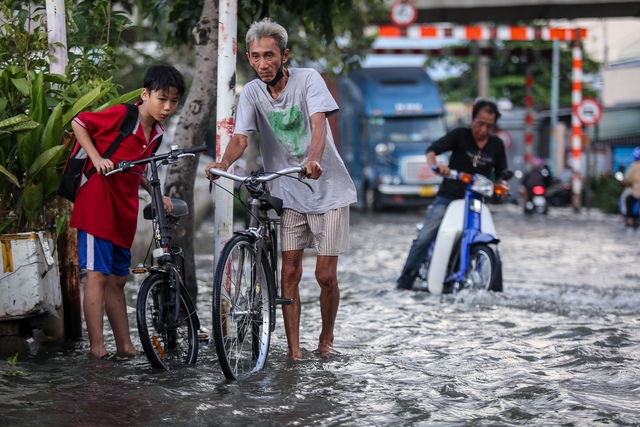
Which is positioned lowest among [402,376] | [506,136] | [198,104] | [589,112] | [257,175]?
[402,376]

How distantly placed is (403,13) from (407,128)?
377 cm

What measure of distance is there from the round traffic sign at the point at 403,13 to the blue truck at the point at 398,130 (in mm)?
2658

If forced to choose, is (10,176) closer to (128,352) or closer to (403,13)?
(128,352)

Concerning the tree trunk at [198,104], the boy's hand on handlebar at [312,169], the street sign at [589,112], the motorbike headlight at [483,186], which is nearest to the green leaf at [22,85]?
the boy's hand on handlebar at [312,169]

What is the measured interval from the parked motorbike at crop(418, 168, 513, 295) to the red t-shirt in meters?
3.73

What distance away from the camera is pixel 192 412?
192 inches

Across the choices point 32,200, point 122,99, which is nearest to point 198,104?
point 122,99

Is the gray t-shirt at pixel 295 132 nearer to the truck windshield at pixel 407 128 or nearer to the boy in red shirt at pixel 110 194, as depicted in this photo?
the boy in red shirt at pixel 110 194

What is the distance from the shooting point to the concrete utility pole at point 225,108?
6.77m

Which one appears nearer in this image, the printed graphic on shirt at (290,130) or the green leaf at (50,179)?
the printed graphic on shirt at (290,130)

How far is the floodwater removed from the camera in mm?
4867

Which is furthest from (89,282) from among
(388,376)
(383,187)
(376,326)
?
(383,187)

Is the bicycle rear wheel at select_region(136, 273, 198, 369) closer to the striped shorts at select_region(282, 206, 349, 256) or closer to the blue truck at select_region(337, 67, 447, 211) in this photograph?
the striped shorts at select_region(282, 206, 349, 256)

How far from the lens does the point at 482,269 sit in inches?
366
